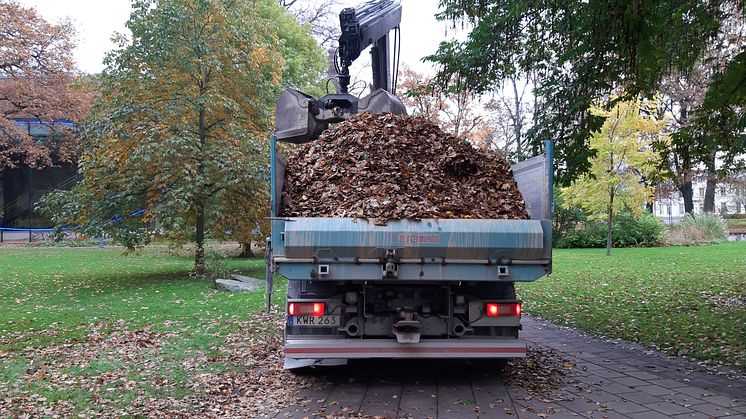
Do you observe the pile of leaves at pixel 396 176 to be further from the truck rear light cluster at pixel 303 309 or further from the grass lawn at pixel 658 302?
the grass lawn at pixel 658 302

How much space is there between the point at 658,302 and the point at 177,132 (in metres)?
10.7

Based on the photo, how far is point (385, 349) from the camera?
5.27 m

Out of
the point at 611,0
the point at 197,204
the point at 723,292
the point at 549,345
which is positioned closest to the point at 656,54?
the point at 611,0

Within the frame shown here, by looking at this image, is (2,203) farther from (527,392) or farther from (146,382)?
(527,392)

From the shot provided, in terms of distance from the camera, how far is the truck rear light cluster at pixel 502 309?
5.43 metres

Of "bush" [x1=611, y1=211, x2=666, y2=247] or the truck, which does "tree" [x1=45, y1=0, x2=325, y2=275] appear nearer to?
the truck

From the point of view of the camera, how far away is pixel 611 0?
239 inches

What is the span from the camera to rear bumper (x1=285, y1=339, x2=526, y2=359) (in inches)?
206

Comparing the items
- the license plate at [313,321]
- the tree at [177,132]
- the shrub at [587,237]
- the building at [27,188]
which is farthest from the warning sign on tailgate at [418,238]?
the building at [27,188]

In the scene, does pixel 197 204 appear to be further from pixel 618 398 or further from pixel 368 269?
pixel 618 398

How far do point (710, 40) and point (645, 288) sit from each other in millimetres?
5892

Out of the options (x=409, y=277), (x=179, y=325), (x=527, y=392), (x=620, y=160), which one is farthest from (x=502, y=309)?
(x=620, y=160)

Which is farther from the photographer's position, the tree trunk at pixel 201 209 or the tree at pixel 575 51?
the tree trunk at pixel 201 209

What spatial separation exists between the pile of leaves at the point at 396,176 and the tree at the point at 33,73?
25.0 metres
